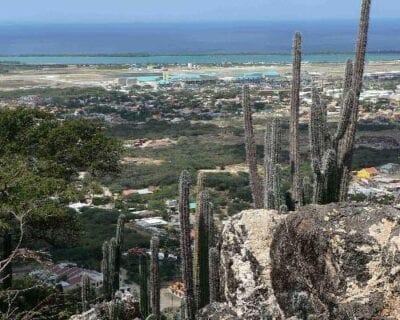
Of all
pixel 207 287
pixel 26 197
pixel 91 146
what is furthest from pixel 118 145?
pixel 207 287

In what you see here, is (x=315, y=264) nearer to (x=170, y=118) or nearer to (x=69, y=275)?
(x=69, y=275)

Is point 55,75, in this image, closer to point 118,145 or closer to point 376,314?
point 118,145

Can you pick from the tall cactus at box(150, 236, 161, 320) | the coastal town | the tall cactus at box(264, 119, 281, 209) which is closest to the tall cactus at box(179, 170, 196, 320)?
the tall cactus at box(150, 236, 161, 320)

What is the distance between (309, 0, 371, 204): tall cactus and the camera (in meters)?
6.61

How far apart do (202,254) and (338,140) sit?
6.09ft

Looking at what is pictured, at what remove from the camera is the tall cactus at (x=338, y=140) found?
6.61 meters

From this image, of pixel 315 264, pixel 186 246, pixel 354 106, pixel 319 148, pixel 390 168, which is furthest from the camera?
pixel 390 168

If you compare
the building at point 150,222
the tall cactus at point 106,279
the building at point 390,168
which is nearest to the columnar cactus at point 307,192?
the tall cactus at point 106,279

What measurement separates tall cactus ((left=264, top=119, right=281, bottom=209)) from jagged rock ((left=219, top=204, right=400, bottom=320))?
1.45m

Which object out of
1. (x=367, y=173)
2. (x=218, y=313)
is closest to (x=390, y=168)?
(x=367, y=173)

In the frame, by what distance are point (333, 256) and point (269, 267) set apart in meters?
0.66

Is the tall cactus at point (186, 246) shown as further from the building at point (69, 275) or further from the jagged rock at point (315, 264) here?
the building at point (69, 275)

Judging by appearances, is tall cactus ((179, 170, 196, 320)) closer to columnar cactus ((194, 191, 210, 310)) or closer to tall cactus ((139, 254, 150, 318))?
columnar cactus ((194, 191, 210, 310))

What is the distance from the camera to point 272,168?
23.7 ft
